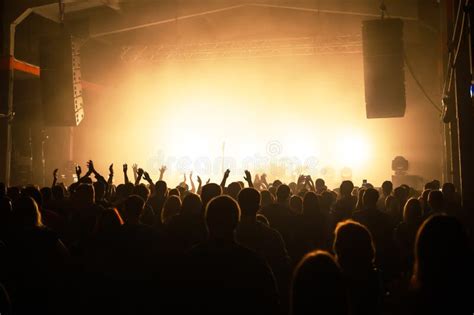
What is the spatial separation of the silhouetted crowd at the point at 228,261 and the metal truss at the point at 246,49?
779 inches

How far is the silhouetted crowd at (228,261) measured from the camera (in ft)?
7.45

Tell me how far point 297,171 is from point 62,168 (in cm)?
1390

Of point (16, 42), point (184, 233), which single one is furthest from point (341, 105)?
point (184, 233)

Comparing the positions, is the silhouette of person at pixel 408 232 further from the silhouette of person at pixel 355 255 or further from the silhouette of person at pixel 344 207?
the silhouette of person at pixel 355 255

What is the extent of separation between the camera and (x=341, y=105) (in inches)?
1129

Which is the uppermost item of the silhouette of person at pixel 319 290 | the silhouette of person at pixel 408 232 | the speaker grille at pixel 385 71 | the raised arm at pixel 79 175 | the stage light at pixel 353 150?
the speaker grille at pixel 385 71

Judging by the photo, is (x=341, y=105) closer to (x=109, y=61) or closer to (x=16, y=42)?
(x=109, y=61)

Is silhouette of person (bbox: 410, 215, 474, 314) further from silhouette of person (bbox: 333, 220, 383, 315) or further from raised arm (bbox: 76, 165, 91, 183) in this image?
raised arm (bbox: 76, 165, 91, 183)

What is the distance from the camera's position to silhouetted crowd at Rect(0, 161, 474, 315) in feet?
7.45

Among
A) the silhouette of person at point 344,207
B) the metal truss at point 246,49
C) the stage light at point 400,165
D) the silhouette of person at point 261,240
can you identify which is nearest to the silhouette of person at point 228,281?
the silhouette of person at point 261,240

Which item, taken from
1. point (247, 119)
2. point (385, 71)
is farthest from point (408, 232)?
point (247, 119)

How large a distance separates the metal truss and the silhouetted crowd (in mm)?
19793

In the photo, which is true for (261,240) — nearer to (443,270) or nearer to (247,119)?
(443,270)

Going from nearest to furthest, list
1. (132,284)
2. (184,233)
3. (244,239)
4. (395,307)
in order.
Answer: (395,307) < (132,284) < (244,239) < (184,233)
